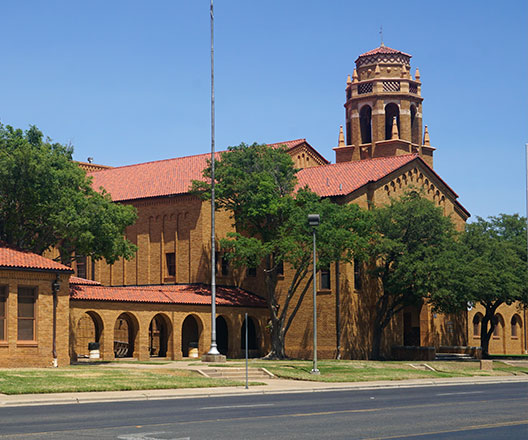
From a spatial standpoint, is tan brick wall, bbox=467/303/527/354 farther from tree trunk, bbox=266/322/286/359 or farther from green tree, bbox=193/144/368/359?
green tree, bbox=193/144/368/359

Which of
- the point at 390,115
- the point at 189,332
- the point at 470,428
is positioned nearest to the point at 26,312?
the point at 189,332

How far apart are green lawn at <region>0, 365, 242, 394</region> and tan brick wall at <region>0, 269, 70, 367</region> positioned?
4.52m

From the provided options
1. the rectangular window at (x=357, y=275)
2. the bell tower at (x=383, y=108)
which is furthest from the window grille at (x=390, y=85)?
the rectangular window at (x=357, y=275)

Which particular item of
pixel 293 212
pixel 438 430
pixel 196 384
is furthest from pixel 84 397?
pixel 293 212

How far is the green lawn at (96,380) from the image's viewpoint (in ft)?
91.0

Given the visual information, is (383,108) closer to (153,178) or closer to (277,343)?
(153,178)

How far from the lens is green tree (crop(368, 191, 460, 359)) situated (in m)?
52.5

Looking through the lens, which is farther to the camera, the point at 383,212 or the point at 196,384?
the point at 383,212

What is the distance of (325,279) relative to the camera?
186 ft

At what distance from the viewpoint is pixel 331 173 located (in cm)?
6062

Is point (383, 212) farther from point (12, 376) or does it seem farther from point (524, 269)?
point (12, 376)

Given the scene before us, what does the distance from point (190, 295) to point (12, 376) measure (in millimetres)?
23196

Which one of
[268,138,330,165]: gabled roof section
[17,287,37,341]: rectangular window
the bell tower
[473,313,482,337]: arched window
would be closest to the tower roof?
the bell tower

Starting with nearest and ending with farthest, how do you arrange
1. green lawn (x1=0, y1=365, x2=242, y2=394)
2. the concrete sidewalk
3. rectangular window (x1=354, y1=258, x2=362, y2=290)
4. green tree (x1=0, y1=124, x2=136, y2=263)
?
the concrete sidewalk < green lawn (x1=0, y1=365, x2=242, y2=394) < green tree (x1=0, y1=124, x2=136, y2=263) < rectangular window (x1=354, y1=258, x2=362, y2=290)
